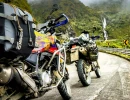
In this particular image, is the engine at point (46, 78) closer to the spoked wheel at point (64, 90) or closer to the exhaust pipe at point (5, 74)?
the spoked wheel at point (64, 90)

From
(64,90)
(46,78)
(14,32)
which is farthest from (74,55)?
(14,32)

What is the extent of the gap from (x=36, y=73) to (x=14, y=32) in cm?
118

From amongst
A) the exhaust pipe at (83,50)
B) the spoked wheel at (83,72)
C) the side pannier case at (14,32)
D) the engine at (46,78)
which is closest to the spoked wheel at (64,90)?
the engine at (46,78)

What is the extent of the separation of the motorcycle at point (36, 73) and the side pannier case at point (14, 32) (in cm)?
18

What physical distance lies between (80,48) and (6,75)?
4.92m

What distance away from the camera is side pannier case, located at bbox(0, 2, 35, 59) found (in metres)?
2.75

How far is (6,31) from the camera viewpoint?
276 centimetres

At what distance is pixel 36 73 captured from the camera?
3.92 m

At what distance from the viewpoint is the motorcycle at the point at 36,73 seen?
3201 millimetres

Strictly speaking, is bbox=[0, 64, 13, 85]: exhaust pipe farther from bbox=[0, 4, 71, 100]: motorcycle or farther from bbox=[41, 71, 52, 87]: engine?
bbox=[41, 71, 52, 87]: engine

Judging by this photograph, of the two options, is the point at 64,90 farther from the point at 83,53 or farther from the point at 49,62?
the point at 83,53

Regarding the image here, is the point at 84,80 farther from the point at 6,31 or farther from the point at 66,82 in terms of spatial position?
the point at 6,31

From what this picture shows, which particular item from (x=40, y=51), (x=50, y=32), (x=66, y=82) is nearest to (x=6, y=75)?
(x=40, y=51)

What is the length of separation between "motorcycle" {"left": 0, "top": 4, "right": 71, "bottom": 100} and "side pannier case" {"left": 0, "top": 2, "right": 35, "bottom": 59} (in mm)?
183
